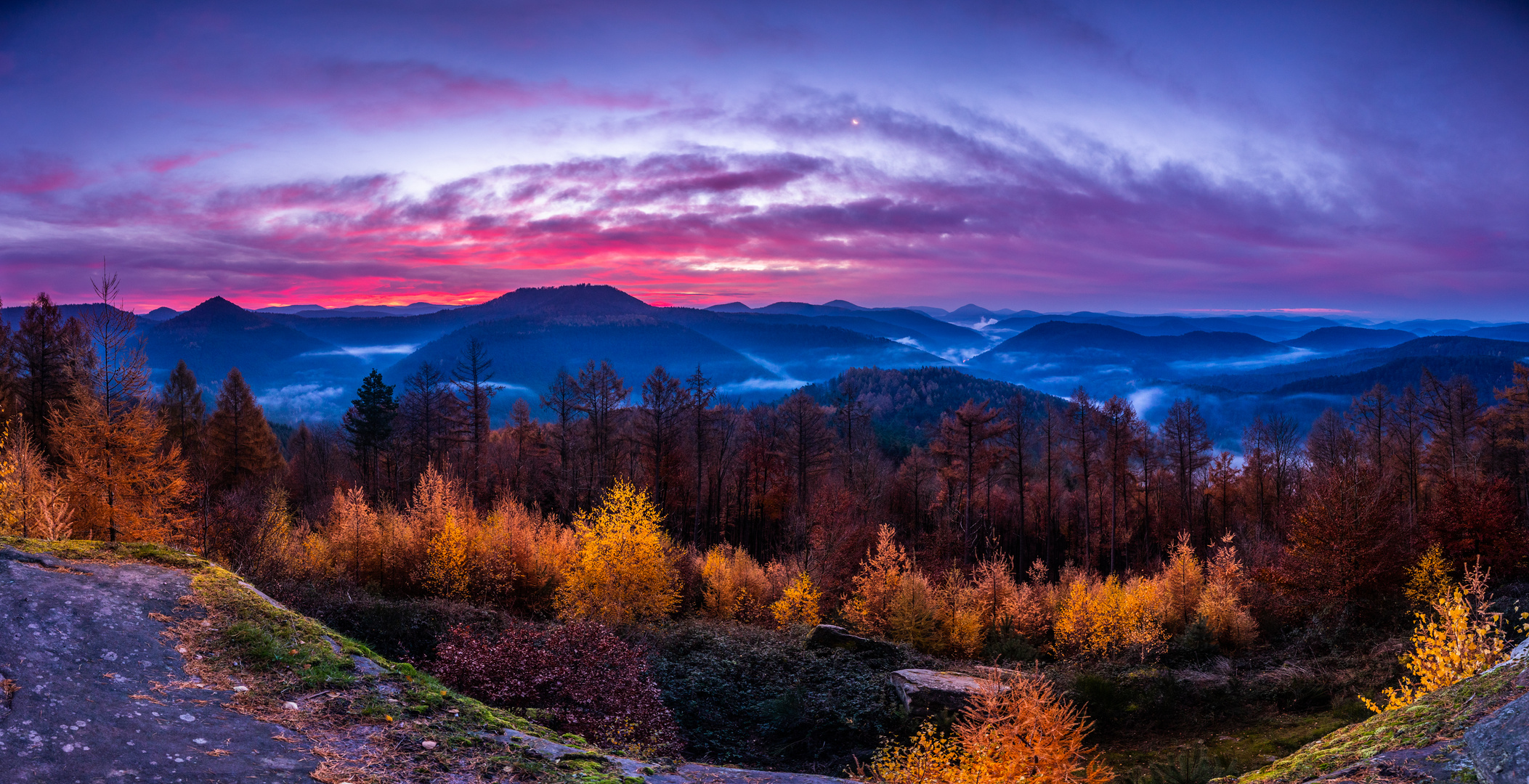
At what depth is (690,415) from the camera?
4650 cm

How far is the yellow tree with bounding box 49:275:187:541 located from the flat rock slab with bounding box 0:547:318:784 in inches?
635

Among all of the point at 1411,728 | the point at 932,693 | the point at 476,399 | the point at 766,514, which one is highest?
the point at 476,399

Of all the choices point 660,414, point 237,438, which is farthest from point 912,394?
point 237,438

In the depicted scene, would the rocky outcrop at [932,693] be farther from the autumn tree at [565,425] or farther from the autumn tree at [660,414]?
the autumn tree at [565,425]

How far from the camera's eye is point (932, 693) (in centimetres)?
2186

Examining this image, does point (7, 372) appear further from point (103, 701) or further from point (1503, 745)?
point (1503, 745)

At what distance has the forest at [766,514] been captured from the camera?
2314cm

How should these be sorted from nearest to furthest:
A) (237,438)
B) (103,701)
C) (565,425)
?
(103,701) → (565,425) → (237,438)

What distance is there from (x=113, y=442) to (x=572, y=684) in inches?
792

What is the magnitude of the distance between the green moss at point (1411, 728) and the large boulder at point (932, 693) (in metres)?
15.1

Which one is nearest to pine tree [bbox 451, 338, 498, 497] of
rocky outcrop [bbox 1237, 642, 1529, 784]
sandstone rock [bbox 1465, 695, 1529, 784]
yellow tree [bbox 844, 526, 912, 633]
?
yellow tree [bbox 844, 526, 912, 633]

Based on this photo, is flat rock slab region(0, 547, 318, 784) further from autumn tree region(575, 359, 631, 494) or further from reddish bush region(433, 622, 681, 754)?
autumn tree region(575, 359, 631, 494)

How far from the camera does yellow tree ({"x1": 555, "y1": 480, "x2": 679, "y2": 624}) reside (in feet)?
88.9

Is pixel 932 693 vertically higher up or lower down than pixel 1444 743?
lower down
